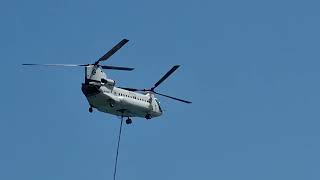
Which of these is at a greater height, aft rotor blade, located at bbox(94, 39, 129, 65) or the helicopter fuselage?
aft rotor blade, located at bbox(94, 39, 129, 65)

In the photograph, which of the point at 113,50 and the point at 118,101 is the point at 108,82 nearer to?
the point at 118,101

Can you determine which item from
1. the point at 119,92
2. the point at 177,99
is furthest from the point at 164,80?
the point at 119,92

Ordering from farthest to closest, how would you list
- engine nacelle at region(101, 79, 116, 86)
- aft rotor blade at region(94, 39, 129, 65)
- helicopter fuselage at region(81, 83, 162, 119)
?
engine nacelle at region(101, 79, 116, 86), helicopter fuselage at region(81, 83, 162, 119), aft rotor blade at region(94, 39, 129, 65)

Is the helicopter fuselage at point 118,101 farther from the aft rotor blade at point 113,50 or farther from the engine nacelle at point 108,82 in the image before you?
the aft rotor blade at point 113,50

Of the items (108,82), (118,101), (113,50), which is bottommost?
(118,101)

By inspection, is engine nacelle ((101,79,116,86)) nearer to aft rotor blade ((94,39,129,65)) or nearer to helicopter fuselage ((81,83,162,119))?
helicopter fuselage ((81,83,162,119))

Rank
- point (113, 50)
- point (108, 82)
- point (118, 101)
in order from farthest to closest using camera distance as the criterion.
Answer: point (118, 101) → point (108, 82) → point (113, 50)

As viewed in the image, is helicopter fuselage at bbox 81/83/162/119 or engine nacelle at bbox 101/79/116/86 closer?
Answer: helicopter fuselage at bbox 81/83/162/119

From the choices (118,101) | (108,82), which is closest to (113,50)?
(108,82)

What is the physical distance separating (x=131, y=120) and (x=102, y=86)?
817 centimetres

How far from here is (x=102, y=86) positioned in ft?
486

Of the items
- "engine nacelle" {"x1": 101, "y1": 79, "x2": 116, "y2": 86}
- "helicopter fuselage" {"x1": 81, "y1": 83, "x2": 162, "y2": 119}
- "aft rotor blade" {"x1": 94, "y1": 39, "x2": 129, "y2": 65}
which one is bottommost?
"helicopter fuselage" {"x1": 81, "y1": 83, "x2": 162, "y2": 119}

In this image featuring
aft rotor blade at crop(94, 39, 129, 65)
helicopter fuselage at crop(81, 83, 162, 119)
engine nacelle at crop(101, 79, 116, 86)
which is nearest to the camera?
aft rotor blade at crop(94, 39, 129, 65)

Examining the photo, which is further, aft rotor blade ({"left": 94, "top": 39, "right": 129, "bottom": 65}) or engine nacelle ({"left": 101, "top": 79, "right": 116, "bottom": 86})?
engine nacelle ({"left": 101, "top": 79, "right": 116, "bottom": 86})
